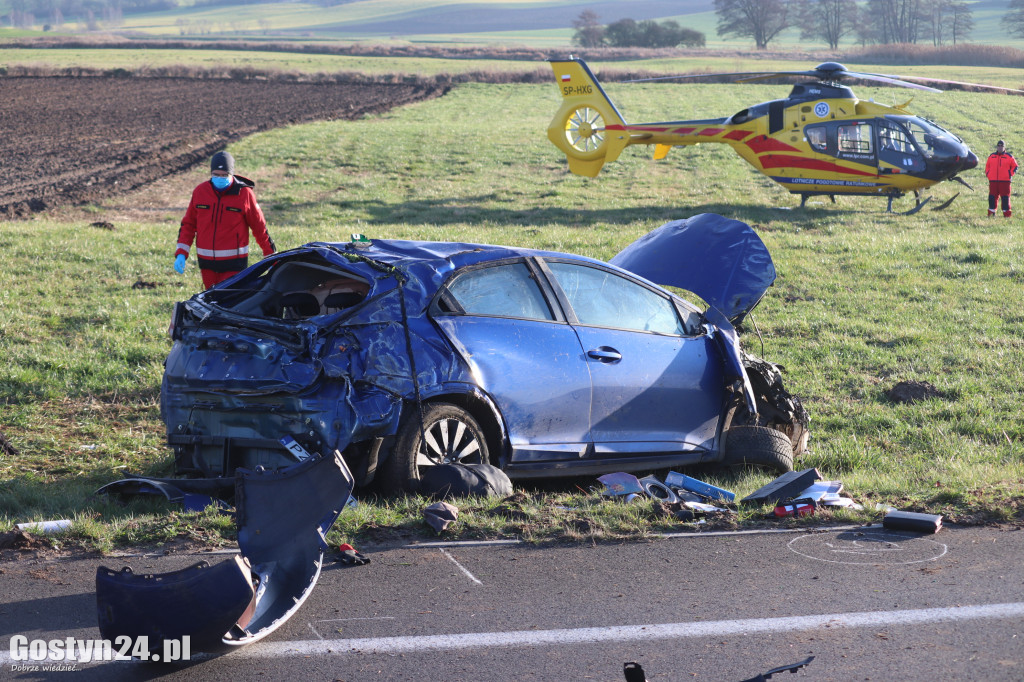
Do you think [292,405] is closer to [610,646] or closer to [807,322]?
[610,646]

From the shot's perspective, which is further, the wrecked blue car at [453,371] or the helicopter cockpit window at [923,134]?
the helicopter cockpit window at [923,134]

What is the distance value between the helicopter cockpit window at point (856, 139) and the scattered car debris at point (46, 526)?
1953 centimetres

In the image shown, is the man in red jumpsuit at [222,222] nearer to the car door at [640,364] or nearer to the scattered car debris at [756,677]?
the car door at [640,364]

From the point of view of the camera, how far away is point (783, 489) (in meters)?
6.20

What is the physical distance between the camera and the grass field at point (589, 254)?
19.9 feet

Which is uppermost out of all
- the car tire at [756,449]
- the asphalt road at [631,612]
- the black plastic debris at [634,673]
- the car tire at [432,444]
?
the car tire at [432,444]

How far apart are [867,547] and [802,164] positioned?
59.6 feet

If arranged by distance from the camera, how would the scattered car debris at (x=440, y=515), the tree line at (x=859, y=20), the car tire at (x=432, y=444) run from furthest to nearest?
the tree line at (x=859, y=20), the car tire at (x=432, y=444), the scattered car debris at (x=440, y=515)

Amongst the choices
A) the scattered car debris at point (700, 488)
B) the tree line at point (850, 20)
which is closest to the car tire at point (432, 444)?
the scattered car debris at point (700, 488)

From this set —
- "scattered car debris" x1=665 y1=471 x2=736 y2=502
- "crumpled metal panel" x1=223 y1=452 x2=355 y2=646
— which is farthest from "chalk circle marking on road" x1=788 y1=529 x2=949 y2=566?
"crumpled metal panel" x1=223 y1=452 x2=355 y2=646

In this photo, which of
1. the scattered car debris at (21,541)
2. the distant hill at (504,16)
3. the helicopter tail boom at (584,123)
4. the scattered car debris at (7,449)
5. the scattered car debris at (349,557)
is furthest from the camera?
the distant hill at (504,16)

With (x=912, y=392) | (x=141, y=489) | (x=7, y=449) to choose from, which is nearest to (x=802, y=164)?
(x=912, y=392)

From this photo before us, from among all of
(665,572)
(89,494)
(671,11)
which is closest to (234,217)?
(89,494)

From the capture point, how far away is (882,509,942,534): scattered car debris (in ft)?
18.4
